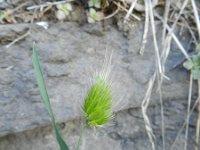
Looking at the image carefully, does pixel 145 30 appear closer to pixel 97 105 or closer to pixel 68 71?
pixel 68 71

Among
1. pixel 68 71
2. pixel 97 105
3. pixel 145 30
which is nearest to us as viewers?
pixel 97 105

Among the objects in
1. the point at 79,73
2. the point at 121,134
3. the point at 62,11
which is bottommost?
the point at 121,134

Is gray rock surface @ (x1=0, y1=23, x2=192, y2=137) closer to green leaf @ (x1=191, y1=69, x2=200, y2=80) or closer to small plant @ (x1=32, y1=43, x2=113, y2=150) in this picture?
green leaf @ (x1=191, y1=69, x2=200, y2=80)

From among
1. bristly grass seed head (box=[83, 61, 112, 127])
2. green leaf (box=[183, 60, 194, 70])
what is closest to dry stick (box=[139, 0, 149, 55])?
green leaf (box=[183, 60, 194, 70])

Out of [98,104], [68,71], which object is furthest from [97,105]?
[68,71]

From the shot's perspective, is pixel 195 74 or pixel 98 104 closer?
pixel 98 104

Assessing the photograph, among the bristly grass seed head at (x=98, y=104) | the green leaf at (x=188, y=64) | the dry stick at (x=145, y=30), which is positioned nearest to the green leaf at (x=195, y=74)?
the green leaf at (x=188, y=64)

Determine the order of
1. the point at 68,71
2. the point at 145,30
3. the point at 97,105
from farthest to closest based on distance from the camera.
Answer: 1. the point at 145,30
2. the point at 68,71
3. the point at 97,105
